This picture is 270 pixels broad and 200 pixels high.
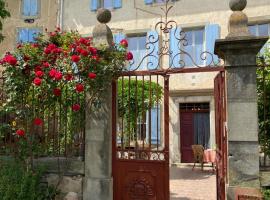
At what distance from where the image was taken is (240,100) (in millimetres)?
4699

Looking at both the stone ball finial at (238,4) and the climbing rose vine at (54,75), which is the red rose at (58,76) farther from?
the stone ball finial at (238,4)

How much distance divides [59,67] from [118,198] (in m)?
2.15

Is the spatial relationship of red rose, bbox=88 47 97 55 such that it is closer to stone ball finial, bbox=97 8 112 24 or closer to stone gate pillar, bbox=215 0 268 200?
stone ball finial, bbox=97 8 112 24

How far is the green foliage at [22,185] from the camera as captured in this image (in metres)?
5.00

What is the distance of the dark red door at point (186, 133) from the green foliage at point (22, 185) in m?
9.77

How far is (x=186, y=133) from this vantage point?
1468cm

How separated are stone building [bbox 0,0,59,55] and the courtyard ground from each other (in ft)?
33.1

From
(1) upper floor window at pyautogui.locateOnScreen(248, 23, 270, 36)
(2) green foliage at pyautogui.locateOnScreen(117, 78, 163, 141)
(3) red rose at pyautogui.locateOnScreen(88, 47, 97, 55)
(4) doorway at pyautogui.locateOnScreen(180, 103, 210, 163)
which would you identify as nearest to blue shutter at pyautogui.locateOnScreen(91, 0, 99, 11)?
(4) doorway at pyautogui.locateOnScreen(180, 103, 210, 163)

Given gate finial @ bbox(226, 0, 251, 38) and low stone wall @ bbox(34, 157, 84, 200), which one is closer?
gate finial @ bbox(226, 0, 251, 38)

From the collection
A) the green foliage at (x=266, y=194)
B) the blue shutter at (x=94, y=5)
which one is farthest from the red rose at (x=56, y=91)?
the blue shutter at (x=94, y=5)

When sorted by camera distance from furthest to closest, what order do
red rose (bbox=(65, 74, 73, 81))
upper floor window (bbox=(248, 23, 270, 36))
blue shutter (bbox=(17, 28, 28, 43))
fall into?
blue shutter (bbox=(17, 28, 28, 43))
upper floor window (bbox=(248, 23, 270, 36))
red rose (bbox=(65, 74, 73, 81))

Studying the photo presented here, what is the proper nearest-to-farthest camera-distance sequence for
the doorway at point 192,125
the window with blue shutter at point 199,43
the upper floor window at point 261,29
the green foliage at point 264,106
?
the green foliage at point 264,106 → the upper floor window at point 261,29 → the window with blue shutter at point 199,43 → the doorway at point 192,125

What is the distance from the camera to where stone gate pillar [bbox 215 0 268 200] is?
15.1 feet

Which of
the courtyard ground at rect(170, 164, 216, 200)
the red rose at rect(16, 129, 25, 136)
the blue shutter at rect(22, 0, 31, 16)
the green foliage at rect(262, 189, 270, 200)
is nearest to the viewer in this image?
the green foliage at rect(262, 189, 270, 200)
